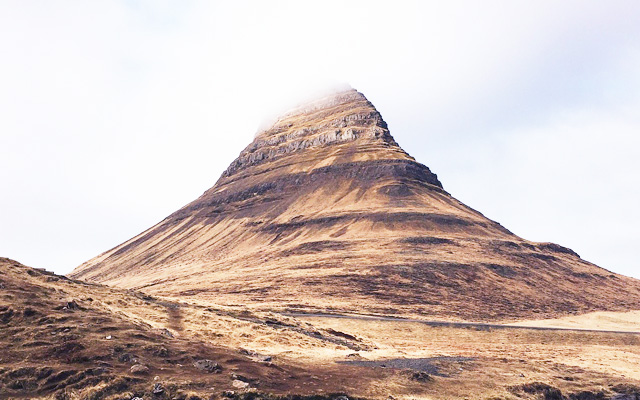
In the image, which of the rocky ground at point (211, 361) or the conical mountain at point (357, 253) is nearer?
the rocky ground at point (211, 361)

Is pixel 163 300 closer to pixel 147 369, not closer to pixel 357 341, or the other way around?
pixel 357 341

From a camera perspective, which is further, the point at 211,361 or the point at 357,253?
the point at 357,253

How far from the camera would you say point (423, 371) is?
3416cm

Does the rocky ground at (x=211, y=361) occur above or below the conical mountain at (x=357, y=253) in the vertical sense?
below

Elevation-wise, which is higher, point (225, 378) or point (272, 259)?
point (272, 259)

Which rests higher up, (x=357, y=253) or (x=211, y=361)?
(x=357, y=253)

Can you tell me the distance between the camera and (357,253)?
11525 centimetres

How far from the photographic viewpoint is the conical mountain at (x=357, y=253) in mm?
94500

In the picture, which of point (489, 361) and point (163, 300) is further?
point (163, 300)

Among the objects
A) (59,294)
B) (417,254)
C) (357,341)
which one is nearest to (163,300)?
(59,294)

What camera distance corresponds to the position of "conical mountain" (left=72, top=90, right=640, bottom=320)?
310 feet

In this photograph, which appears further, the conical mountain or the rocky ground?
the conical mountain

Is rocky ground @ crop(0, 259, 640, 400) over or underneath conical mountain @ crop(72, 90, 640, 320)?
underneath

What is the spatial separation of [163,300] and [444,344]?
3070cm
